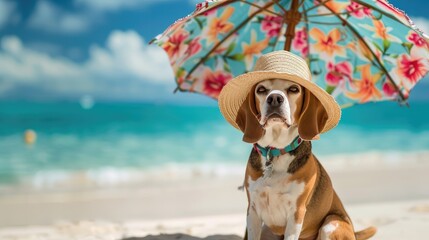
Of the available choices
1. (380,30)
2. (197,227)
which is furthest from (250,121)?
(197,227)

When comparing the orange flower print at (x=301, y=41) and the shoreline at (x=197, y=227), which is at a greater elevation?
the orange flower print at (x=301, y=41)

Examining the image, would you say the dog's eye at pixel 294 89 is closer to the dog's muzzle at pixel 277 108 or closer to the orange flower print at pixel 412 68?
the dog's muzzle at pixel 277 108

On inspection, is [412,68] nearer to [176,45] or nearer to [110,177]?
[176,45]

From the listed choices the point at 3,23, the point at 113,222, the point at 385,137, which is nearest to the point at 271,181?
the point at 113,222

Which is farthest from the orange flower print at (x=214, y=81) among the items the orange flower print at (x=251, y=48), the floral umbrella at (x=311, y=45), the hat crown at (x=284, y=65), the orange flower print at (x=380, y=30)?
the hat crown at (x=284, y=65)

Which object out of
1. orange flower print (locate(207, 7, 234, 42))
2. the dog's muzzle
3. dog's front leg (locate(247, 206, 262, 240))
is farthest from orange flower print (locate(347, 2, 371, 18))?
dog's front leg (locate(247, 206, 262, 240))

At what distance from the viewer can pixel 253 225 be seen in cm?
298

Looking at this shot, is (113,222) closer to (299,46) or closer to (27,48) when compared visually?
(299,46)

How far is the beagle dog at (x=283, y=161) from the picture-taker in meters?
2.72

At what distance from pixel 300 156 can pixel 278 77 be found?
49cm

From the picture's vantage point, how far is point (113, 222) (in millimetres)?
5434

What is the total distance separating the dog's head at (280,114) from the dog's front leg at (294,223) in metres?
0.40

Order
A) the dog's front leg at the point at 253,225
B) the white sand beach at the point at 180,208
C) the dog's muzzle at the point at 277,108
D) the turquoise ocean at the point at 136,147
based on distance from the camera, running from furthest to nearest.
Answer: the turquoise ocean at the point at 136,147, the white sand beach at the point at 180,208, the dog's front leg at the point at 253,225, the dog's muzzle at the point at 277,108

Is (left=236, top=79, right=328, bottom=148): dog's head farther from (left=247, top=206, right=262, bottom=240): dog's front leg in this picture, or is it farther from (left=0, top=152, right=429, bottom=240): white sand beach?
(left=0, top=152, right=429, bottom=240): white sand beach
